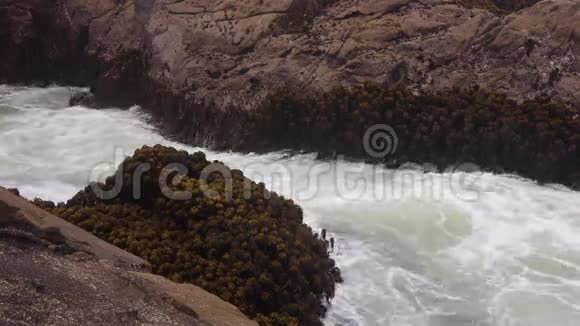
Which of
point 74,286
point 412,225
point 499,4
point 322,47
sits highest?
point 499,4

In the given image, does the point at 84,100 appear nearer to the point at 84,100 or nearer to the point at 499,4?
the point at 84,100

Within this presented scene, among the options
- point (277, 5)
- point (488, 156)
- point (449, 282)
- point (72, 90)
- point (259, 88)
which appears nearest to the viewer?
point (449, 282)

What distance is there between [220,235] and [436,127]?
21.9 ft

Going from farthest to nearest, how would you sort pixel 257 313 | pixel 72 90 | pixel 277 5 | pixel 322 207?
pixel 72 90 → pixel 277 5 → pixel 322 207 → pixel 257 313

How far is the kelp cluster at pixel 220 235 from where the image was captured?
9570mm

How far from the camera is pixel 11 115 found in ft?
60.9

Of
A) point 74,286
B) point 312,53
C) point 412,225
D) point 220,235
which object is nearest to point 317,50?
point 312,53

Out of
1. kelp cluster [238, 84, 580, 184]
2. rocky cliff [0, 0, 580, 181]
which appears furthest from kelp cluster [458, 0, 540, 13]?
kelp cluster [238, 84, 580, 184]

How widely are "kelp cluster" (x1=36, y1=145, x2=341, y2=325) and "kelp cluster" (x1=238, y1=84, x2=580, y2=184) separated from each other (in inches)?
154

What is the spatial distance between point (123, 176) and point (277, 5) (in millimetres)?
8799

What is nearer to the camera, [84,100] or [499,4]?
[499,4]

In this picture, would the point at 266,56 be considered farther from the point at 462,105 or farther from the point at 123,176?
the point at 123,176

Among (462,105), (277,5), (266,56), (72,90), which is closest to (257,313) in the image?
(462,105)

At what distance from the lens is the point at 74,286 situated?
22.7 ft
